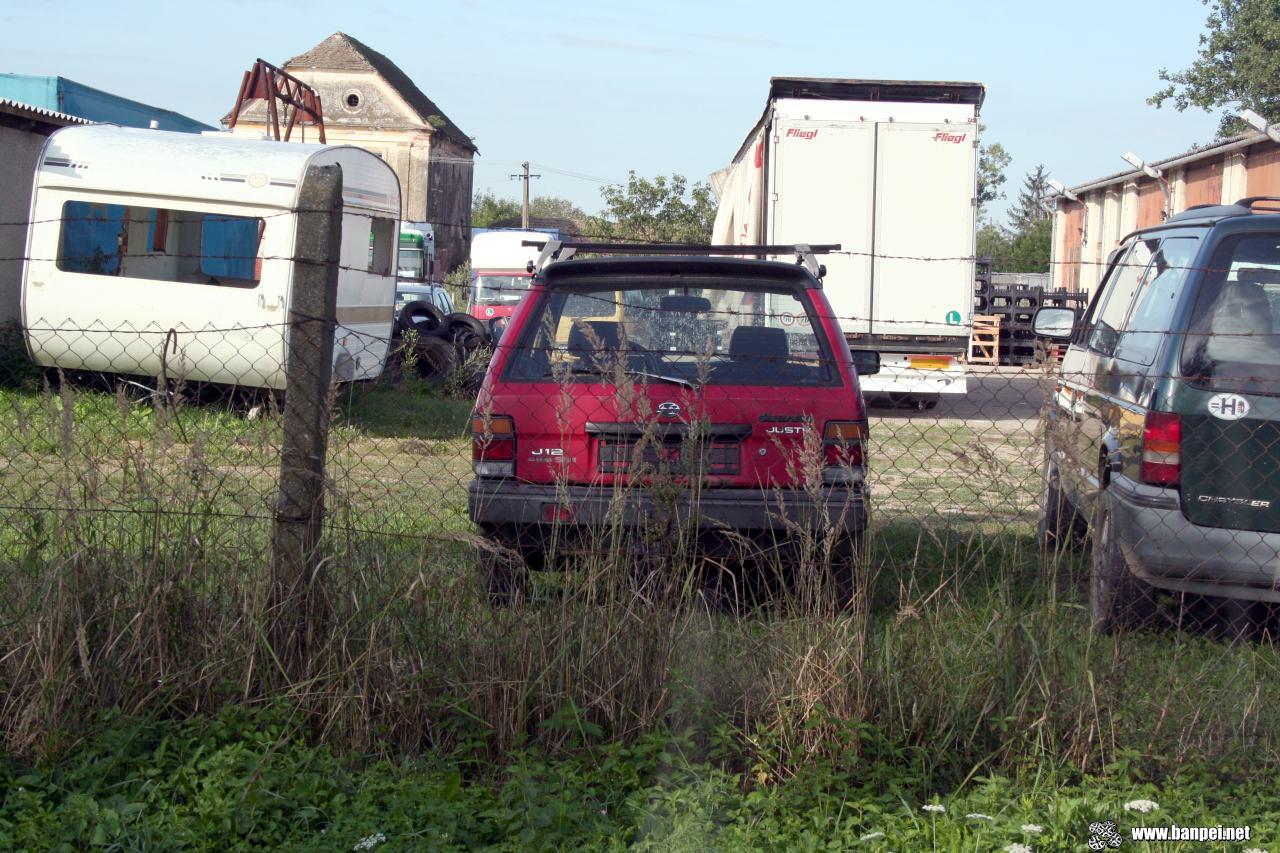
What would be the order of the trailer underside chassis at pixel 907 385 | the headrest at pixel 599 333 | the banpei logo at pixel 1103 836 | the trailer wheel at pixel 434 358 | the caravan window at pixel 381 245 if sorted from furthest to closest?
the trailer wheel at pixel 434 358 → the trailer underside chassis at pixel 907 385 → the caravan window at pixel 381 245 → the headrest at pixel 599 333 → the banpei logo at pixel 1103 836

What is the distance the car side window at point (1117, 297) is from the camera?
5.92m

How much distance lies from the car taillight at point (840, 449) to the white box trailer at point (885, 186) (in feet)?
33.6

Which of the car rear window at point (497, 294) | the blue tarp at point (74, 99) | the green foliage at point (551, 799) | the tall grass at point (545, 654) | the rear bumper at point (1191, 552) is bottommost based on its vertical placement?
the green foliage at point (551, 799)

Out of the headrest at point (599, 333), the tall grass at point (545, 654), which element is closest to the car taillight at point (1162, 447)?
the tall grass at point (545, 654)

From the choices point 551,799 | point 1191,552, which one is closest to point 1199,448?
point 1191,552

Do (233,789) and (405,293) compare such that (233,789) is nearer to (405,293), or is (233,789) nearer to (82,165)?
(82,165)

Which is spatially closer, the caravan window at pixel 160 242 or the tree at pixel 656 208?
the caravan window at pixel 160 242

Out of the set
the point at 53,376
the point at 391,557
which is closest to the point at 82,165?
the point at 53,376

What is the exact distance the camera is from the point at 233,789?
3.60 metres

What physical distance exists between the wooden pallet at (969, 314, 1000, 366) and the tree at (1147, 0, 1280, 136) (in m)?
30.2

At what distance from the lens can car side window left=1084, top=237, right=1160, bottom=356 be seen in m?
5.92

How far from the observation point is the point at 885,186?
1547cm

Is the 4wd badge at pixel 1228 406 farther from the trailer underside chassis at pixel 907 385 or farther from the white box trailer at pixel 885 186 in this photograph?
the white box trailer at pixel 885 186

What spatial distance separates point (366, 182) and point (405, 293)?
340 inches
